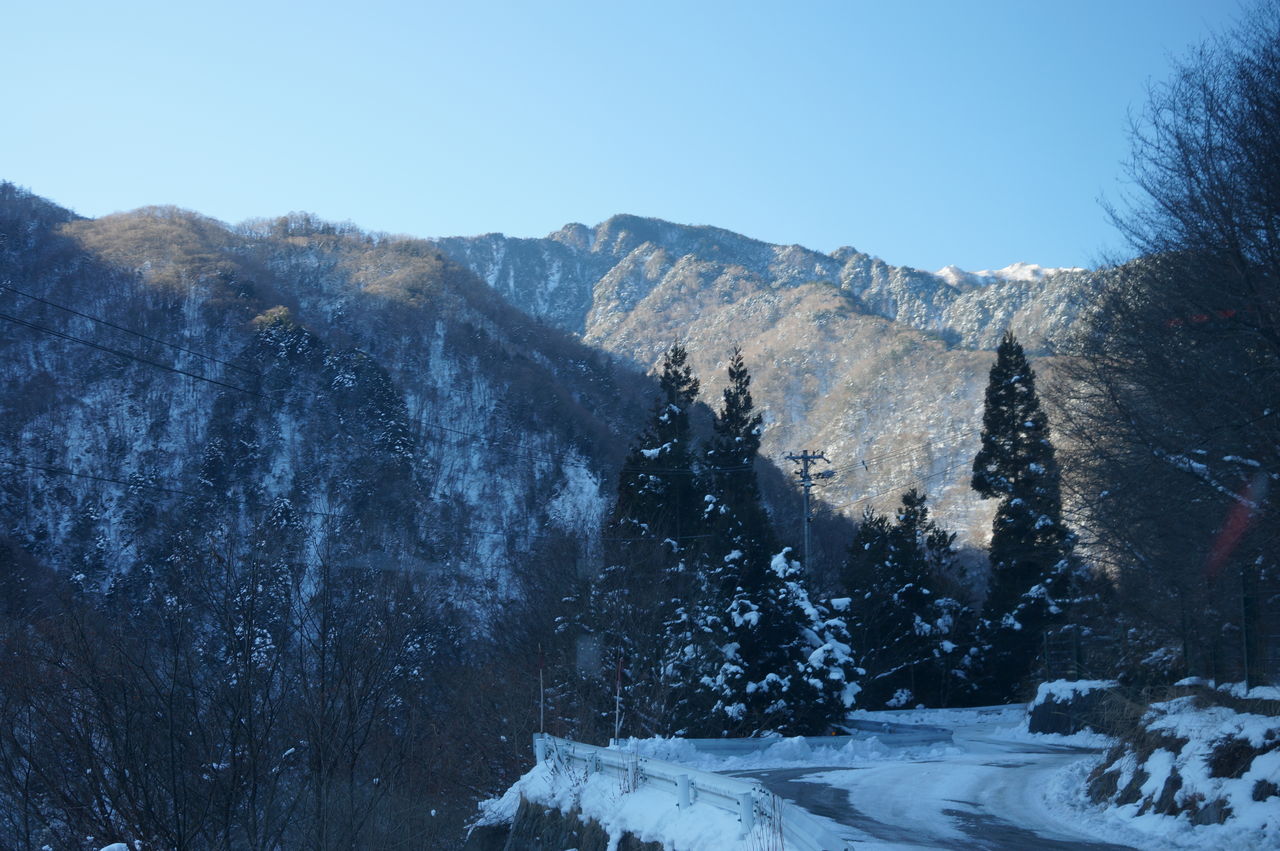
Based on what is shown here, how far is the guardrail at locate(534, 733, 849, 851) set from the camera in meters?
6.59

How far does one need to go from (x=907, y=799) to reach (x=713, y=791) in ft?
18.2

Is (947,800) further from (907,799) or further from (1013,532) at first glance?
(1013,532)

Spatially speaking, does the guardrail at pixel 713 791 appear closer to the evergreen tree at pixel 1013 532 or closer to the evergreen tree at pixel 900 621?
the evergreen tree at pixel 900 621

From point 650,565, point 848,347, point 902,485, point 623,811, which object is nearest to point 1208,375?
point 623,811


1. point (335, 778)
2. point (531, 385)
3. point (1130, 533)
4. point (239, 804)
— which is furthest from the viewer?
point (531, 385)

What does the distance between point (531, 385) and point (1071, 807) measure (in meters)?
67.5

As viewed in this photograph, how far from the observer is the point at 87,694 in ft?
34.3

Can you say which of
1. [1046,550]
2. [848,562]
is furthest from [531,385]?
[1046,550]

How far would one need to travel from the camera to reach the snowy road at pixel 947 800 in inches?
390

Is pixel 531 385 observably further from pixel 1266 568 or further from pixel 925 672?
pixel 1266 568

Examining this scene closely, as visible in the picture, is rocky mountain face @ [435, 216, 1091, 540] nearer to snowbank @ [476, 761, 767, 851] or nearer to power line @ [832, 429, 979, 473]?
power line @ [832, 429, 979, 473]

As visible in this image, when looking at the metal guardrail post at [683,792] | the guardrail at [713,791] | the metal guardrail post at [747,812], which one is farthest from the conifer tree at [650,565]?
the metal guardrail post at [747,812]

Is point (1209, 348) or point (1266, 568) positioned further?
point (1266, 568)

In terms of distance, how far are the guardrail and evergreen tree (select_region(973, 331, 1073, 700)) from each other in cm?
2774
